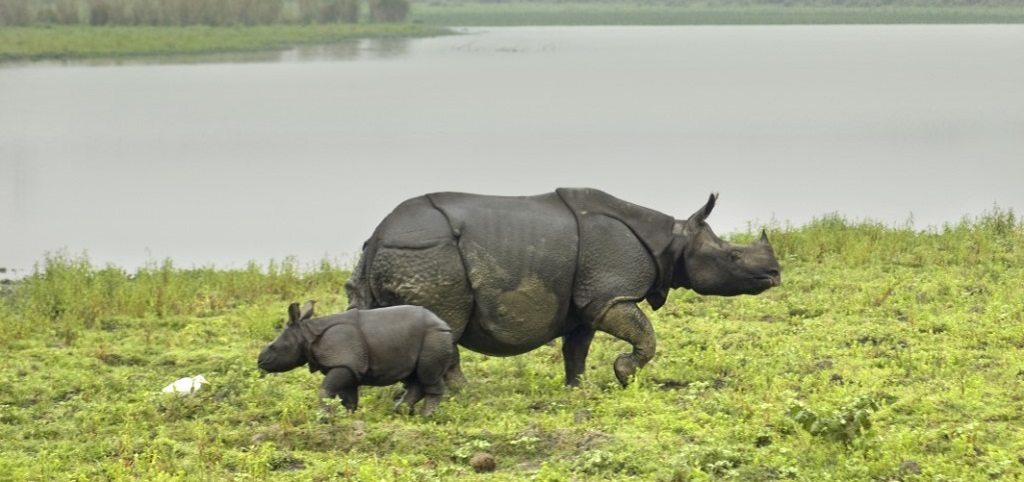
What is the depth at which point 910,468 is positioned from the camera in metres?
7.48

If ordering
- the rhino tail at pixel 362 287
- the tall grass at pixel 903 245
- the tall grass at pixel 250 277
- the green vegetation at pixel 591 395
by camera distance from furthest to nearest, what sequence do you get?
the tall grass at pixel 903 245 < the tall grass at pixel 250 277 < the rhino tail at pixel 362 287 < the green vegetation at pixel 591 395

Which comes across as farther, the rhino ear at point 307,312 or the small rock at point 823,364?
the small rock at point 823,364

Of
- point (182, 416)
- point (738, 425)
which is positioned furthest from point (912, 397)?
point (182, 416)

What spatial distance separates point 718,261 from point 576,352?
1124 mm

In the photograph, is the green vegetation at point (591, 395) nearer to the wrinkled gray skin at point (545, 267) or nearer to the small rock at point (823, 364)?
the small rock at point (823, 364)

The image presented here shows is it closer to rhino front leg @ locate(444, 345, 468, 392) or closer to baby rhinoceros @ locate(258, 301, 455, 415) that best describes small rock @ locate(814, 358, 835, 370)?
rhino front leg @ locate(444, 345, 468, 392)

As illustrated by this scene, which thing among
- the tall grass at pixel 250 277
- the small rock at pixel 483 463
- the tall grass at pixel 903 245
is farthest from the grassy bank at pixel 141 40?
the small rock at pixel 483 463

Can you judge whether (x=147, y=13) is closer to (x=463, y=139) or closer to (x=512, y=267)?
(x=463, y=139)

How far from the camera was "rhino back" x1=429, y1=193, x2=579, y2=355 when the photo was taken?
9.73 m

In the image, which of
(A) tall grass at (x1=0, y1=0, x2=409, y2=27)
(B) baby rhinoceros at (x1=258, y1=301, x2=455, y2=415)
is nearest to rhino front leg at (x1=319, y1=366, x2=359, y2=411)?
(B) baby rhinoceros at (x1=258, y1=301, x2=455, y2=415)

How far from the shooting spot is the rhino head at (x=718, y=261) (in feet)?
33.7

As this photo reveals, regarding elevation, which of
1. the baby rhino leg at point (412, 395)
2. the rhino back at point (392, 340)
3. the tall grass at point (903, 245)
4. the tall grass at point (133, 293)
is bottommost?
the tall grass at point (133, 293)

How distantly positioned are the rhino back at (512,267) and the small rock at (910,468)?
9.83 feet

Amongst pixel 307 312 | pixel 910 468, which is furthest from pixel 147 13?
pixel 910 468
